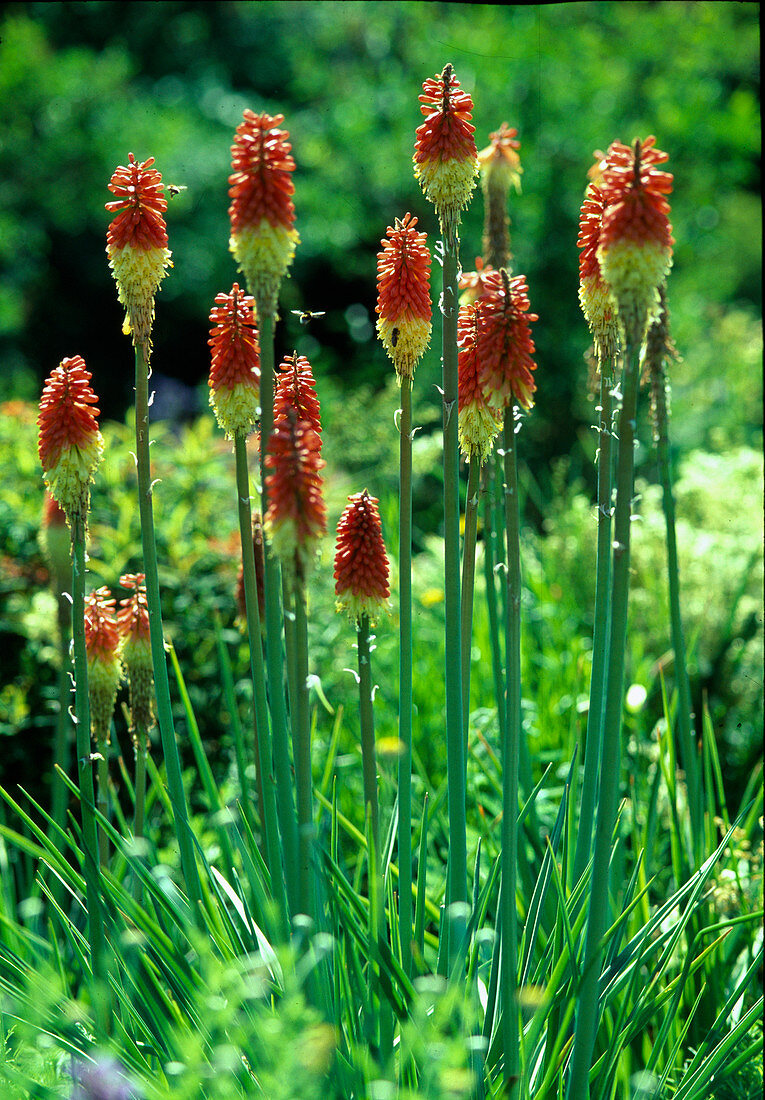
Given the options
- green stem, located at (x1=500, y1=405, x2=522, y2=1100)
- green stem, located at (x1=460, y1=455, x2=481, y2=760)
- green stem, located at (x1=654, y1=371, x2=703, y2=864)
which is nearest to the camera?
green stem, located at (x1=500, y1=405, x2=522, y2=1100)

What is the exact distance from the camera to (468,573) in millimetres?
2205

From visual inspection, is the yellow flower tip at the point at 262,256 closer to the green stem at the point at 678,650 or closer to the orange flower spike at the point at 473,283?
the orange flower spike at the point at 473,283

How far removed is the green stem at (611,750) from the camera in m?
1.67

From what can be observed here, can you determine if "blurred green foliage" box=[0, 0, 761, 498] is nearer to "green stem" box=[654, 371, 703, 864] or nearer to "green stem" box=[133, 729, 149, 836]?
"green stem" box=[654, 371, 703, 864]

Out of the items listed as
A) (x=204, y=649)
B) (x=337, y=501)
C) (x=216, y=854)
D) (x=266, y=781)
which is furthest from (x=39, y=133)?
(x=266, y=781)

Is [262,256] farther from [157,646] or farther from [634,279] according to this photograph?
[157,646]

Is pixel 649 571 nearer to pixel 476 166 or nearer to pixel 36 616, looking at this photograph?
pixel 36 616

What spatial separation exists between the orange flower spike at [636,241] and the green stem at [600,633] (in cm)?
34

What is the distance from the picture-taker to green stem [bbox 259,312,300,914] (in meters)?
1.65

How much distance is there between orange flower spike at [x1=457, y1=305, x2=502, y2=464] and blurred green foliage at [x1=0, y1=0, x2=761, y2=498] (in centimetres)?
573

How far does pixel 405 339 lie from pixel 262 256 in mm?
511

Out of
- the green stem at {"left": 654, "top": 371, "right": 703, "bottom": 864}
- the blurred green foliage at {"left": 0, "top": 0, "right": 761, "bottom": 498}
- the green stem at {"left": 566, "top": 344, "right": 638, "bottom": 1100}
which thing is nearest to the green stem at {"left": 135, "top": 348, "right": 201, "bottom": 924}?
the green stem at {"left": 566, "top": 344, "right": 638, "bottom": 1100}

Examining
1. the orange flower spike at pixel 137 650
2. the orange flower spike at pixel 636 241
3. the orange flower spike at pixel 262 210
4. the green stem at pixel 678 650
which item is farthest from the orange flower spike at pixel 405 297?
the green stem at pixel 678 650

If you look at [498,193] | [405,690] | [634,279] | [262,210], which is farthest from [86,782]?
[498,193]
